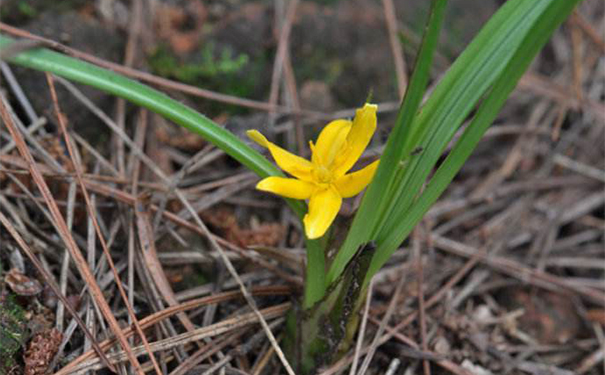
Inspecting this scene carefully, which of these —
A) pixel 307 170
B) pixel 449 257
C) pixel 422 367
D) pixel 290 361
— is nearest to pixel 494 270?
pixel 449 257

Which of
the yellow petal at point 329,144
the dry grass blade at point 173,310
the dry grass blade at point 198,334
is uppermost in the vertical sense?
the yellow petal at point 329,144

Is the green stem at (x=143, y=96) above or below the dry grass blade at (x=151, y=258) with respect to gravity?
above

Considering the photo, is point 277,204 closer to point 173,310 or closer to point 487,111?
point 173,310

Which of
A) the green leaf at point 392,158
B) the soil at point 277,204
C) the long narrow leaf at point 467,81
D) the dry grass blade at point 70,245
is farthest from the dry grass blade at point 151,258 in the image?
the long narrow leaf at point 467,81

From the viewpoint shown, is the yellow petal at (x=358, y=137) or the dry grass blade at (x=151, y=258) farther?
the dry grass blade at (x=151, y=258)

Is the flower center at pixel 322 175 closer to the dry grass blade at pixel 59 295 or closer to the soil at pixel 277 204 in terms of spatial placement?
the soil at pixel 277 204

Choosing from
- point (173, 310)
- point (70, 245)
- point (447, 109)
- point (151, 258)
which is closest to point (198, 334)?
point (173, 310)

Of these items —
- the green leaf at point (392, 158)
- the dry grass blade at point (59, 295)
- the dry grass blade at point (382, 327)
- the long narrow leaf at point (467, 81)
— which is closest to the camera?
the green leaf at point (392, 158)

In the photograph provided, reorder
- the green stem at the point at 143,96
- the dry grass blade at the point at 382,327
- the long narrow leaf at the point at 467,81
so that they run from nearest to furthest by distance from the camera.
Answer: the green stem at the point at 143,96 < the long narrow leaf at the point at 467,81 < the dry grass blade at the point at 382,327
